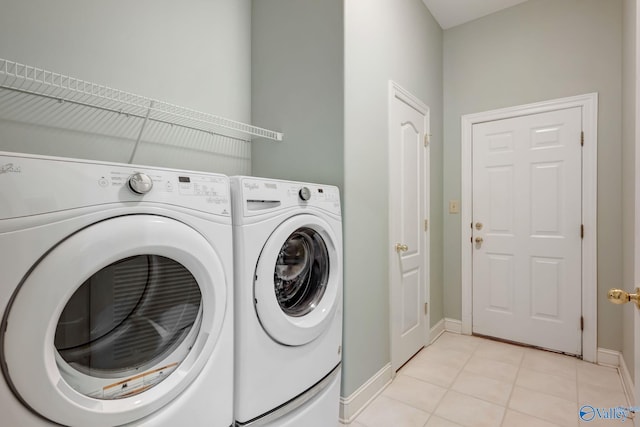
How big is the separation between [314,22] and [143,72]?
977 mm

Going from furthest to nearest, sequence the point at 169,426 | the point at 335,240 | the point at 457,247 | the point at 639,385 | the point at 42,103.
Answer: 1. the point at 457,247
2. the point at 335,240
3. the point at 42,103
4. the point at 169,426
5. the point at 639,385

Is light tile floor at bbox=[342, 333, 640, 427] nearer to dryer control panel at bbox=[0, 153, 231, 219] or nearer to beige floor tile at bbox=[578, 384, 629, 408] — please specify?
beige floor tile at bbox=[578, 384, 629, 408]

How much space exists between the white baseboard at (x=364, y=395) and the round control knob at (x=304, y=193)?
1124mm

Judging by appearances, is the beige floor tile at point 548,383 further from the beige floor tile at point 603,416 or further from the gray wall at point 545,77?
the gray wall at point 545,77

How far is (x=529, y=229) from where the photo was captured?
8.36ft

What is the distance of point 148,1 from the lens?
1559 mm

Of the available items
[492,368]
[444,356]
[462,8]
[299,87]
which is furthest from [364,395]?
[462,8]

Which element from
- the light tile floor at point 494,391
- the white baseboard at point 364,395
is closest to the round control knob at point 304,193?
the white baseboard at point 364,395

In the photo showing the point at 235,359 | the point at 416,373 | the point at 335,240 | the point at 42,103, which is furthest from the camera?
the point at 416,373

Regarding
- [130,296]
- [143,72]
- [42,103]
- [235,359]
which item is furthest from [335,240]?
[42,103]

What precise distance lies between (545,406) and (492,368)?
1.44 ft

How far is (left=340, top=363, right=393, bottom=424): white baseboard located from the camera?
1663 millimetres

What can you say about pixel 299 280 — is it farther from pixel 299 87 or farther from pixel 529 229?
pixel 529 229

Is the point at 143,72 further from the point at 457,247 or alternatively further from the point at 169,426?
the point at 457,247
